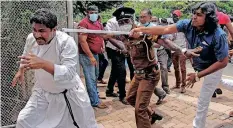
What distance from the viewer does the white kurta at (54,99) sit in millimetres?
3047

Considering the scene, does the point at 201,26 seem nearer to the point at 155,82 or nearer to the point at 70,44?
the point at 155,82

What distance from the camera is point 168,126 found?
4582mm

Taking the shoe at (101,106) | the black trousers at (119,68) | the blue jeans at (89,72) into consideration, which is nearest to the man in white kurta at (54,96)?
the blue jeans at (89,72)

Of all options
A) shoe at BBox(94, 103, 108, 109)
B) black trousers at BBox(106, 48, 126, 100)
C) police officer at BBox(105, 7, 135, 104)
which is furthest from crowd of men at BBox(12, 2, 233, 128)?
black trousers at BBox(106, 48, 126, 100)

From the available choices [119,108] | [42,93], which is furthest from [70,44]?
[119,108]

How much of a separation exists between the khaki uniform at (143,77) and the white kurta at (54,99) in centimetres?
77

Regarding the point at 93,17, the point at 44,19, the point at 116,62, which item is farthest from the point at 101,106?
the point at 44,19

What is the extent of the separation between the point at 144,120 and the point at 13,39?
2144mm

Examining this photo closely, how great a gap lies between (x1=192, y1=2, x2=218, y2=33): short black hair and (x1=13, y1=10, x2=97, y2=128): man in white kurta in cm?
141

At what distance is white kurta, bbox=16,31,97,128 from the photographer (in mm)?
3047

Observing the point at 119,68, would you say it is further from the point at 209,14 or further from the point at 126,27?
the point at 209,14

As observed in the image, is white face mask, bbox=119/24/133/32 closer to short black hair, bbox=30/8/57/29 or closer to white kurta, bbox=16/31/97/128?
white kurta, bbox=16/31/97/128

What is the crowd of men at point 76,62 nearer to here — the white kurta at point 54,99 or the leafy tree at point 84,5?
the white kurta at point 54,99

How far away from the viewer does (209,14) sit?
3.35 metres
